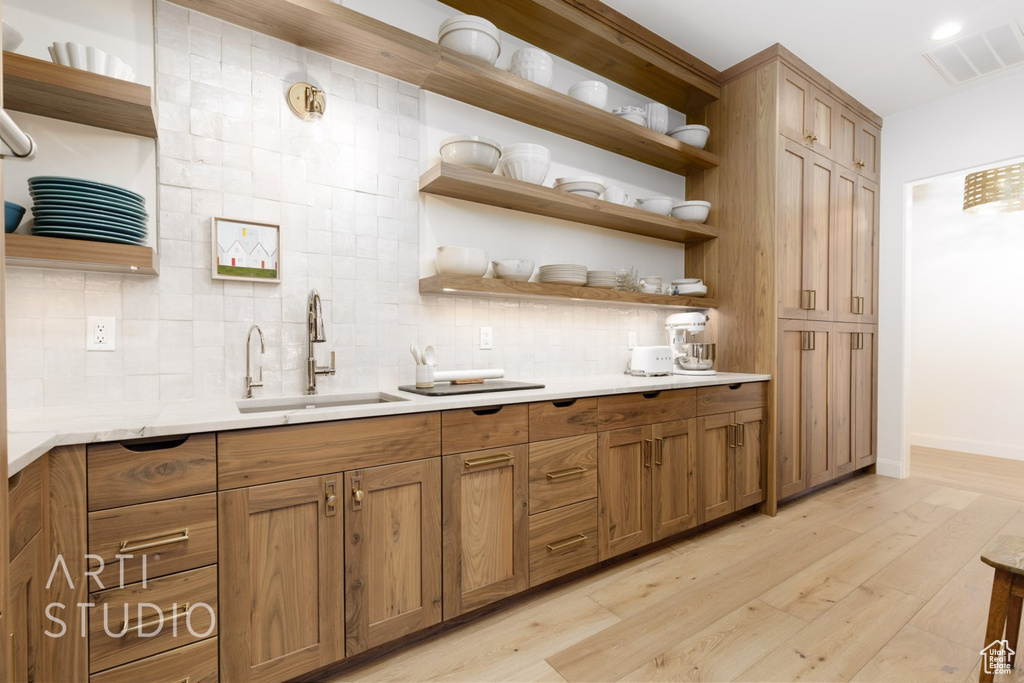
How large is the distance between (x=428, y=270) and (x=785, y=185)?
90.9 inches

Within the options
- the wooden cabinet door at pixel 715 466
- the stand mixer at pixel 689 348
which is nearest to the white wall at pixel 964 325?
the stand mixer at pixel 689 348

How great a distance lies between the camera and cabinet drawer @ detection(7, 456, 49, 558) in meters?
0.95

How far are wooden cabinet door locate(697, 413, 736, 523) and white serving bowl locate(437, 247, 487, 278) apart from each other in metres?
1.45

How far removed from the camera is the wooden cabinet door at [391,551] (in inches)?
60.7

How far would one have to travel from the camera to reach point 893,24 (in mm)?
2688

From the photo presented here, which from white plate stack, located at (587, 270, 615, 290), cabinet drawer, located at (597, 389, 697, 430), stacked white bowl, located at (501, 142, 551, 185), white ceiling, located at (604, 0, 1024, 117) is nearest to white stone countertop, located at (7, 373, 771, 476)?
cabinet drawer, located at (597, 389, 697, 430)

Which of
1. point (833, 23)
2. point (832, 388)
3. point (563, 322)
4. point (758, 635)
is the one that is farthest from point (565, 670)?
point (833, 23)

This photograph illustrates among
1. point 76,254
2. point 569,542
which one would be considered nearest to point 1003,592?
point 569,542

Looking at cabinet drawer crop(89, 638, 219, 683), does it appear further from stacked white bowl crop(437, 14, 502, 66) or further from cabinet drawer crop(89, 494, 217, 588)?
stacked white bowl crop(437, 14, 502, 66)

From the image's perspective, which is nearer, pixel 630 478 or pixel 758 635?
pixel 758 635

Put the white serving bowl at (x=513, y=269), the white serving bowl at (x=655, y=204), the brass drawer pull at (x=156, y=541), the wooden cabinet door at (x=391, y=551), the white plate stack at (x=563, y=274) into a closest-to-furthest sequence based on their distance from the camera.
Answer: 1. the brass drawer pull at (x=156, y=541)
2. the wooden cabinet door at (x=391, y=551)
3. the white serving bowl at (x=513, y=269)
4. the white plate stack at (x=563, y=274)
5. the white serving bowl at (x=655, y=204)

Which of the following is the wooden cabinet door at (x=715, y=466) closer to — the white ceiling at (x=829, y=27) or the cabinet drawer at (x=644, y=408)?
the cabinet drawer at (x=644, y=408)

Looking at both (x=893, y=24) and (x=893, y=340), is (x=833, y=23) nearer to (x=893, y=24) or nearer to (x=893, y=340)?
(x=893, y=24)

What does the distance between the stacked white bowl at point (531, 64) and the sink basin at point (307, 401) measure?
1.68 meters
